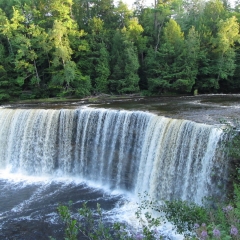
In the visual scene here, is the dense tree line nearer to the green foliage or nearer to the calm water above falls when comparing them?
the calm water above falls

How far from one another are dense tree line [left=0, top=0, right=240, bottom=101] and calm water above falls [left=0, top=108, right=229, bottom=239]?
25.0 feet

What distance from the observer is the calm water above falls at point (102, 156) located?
8664mm

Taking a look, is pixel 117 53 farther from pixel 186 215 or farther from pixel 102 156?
pixel 186 215

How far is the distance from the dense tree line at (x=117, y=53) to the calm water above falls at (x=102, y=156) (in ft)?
25.0

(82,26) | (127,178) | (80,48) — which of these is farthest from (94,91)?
(127,178)

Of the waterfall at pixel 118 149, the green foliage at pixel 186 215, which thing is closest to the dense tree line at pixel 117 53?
the waterfall at pixel 118 149


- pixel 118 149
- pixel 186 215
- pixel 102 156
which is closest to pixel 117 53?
pixel 102 156

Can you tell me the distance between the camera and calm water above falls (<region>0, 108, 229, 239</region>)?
866cm

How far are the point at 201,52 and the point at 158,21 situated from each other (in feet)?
18.5

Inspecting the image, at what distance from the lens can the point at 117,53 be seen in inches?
826

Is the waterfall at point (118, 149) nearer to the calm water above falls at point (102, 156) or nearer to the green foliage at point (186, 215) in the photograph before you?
the calm water above falls at point (102, 156)

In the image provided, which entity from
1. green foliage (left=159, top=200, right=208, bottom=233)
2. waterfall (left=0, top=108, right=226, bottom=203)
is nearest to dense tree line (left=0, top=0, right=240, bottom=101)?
waterfall (left=0, top=108, right=226, bottom=203)

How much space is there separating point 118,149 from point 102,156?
33.0 inches

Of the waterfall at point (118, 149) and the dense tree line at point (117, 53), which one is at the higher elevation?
the dense tree line at point (117, 53)
